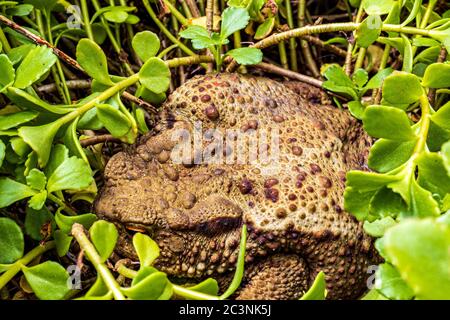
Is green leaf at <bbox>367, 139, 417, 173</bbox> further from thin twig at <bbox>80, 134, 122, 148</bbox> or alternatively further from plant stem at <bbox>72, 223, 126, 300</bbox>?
thin twig at <bbox>80, 134, 122, 148</bbox>

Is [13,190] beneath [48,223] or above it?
above

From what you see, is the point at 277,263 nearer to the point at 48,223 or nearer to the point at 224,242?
the point at 224,242

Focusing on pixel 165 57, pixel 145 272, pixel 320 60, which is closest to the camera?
pixel 145 272

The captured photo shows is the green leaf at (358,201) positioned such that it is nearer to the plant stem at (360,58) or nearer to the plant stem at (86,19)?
the plant stem at (360,58)

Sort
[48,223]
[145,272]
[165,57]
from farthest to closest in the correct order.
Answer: [165,57], [48,223], [145,272]

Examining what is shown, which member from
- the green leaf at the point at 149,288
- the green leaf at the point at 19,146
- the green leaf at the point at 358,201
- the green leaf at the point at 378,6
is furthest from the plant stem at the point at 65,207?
the green leaf at the point at 378,6

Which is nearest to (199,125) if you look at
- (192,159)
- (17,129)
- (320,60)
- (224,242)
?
(192,159)
